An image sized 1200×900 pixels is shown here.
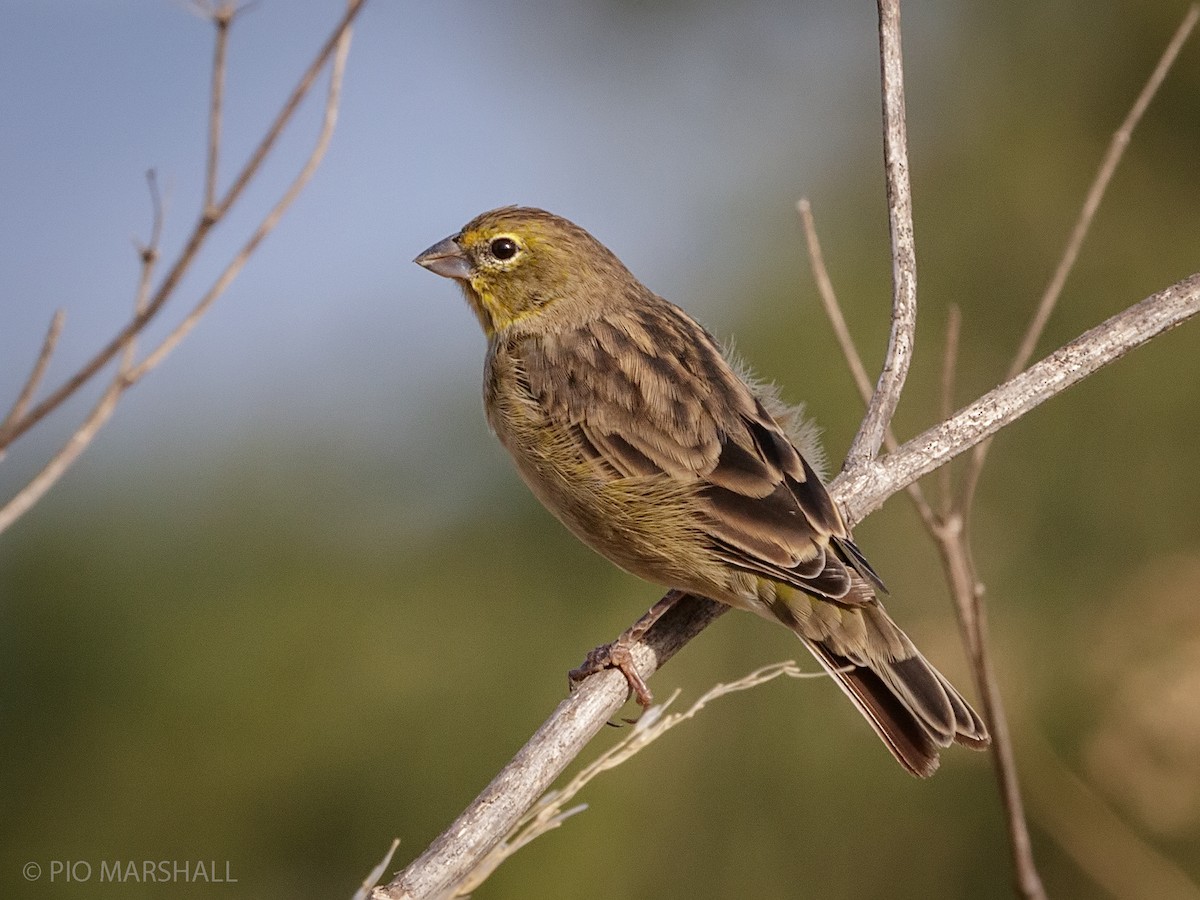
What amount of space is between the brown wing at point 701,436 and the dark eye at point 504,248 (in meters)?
0.42

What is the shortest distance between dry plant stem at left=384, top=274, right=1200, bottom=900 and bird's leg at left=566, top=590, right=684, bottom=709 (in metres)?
0.04

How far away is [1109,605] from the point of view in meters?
6.66

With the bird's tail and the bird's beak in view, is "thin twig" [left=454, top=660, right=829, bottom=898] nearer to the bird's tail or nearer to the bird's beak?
the bird's tail

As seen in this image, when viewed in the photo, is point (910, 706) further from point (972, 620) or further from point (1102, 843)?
point (1102, 843)

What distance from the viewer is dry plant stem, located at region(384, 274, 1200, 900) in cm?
270

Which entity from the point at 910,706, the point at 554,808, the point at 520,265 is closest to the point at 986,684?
the point at 910,706

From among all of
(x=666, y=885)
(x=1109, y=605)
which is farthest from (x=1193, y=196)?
(x=666, y=885)

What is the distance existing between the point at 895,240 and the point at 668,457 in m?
0.97

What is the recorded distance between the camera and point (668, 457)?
4.21 m

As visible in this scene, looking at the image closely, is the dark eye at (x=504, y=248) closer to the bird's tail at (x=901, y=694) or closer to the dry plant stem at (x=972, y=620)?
the dry plant stem at (x=972, y=620)

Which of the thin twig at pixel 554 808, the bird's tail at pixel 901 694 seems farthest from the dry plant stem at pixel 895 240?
the thin twig at pixel 554 808

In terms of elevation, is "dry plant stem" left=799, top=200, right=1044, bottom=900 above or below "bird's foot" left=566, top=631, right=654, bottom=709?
below

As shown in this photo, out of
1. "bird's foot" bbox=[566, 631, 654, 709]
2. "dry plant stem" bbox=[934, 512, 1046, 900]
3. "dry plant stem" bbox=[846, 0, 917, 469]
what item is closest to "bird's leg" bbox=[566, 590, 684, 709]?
"bird's foot" bbox=[566, 631, 654, 709]

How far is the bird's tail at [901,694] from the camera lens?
372cm
